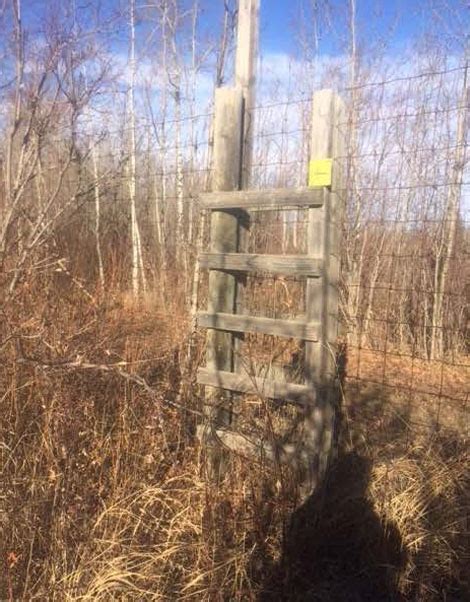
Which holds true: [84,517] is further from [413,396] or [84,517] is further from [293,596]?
[413,396]

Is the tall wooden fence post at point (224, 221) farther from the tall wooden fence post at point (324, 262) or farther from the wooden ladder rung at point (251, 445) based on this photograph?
the tall wooden fence post at point (324, 262)

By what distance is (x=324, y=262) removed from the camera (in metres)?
2.71

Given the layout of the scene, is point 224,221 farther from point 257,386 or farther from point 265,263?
point 257,386

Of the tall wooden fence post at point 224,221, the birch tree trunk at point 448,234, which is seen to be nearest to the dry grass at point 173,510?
the tall wooden fence post at point 224,221

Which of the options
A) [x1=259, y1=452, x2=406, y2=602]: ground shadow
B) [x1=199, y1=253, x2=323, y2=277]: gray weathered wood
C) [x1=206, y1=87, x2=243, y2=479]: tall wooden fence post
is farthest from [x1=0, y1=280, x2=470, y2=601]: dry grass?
[x1=199, y1=253, x2=323, y2=277]: gray weathered wood

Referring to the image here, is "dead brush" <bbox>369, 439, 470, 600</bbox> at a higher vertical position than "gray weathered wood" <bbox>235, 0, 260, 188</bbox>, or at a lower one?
lower

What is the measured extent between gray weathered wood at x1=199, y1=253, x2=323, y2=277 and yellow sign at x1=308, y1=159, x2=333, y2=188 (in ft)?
1.28

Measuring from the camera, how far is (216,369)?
3.11 metres

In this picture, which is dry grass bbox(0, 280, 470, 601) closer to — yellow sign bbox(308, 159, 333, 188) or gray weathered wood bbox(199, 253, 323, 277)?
gray weathered wood bbox(199, 253, 323, 277)

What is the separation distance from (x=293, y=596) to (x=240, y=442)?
0.83 meters

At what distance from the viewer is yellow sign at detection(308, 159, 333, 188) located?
2682mm

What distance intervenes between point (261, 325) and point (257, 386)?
339mm

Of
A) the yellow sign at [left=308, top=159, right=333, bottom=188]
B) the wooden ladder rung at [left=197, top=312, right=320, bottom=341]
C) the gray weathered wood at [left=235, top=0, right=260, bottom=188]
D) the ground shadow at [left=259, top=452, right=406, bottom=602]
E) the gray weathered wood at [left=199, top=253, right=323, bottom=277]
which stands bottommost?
the ground shadow at [left=259, top=452, right=406, bottom=602]

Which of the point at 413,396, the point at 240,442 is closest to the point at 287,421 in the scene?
the point at 240,442
